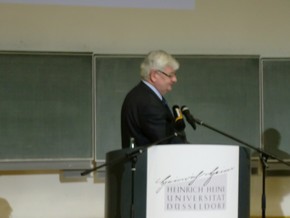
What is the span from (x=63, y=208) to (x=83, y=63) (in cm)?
111

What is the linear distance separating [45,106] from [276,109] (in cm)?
178

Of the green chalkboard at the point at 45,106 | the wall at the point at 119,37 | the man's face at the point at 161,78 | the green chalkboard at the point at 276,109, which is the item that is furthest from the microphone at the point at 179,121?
the green chalkboard at the point at 276,109

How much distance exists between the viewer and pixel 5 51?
3.53 meters

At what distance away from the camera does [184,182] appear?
2.05 metres

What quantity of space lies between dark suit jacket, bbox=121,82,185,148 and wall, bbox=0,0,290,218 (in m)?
1.30

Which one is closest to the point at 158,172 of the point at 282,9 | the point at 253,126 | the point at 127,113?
the point at 127,113

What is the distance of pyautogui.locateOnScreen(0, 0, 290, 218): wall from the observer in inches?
143

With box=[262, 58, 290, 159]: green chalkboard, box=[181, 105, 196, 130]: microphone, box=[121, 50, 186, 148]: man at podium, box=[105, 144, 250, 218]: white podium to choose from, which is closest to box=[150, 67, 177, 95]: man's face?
box=[121, 50, 186, 148]: man at podium

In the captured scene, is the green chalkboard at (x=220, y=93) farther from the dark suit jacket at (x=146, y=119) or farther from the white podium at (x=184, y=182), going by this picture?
the white podium at (x=184, y=182)

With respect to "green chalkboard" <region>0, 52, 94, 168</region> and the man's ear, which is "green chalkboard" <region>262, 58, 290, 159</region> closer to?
"green chalkboard" <region>0, 52, 94, 168</region>

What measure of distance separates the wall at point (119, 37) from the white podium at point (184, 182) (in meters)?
1.63

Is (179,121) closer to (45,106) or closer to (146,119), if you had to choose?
(146,119)

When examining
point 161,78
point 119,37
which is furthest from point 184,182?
point 119,37

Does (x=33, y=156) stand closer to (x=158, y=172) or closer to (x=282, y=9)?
(x=158, y=172)
